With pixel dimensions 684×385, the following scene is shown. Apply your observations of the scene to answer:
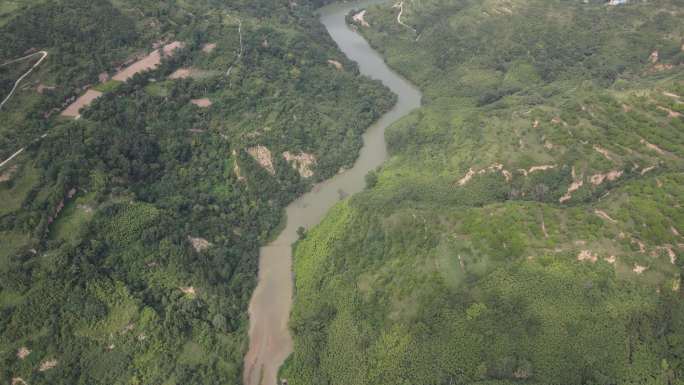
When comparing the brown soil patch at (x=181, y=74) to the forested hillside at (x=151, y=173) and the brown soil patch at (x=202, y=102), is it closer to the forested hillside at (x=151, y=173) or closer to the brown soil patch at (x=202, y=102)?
the forested hillside at (x=151, y=173)

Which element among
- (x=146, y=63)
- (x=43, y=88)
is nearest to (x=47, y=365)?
(x=43, y=88)

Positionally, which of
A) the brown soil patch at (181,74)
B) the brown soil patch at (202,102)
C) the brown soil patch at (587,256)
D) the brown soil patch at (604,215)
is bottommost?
the brown soil patch at (604,215)

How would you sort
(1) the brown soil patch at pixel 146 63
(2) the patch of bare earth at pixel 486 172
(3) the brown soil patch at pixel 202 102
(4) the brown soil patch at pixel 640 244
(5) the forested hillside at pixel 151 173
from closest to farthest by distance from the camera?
(4) the brown soil patch at pixel 640 244 < (5) the forested hillside at pixel 151 173 < (2) the patch of bare earth at pixel 486 172 < (1) the brown soil patch at pixel 146 63 < (3) the brown soil patch at pixel 202 102

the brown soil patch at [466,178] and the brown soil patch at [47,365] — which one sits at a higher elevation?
the brown soil patch at [47,365]

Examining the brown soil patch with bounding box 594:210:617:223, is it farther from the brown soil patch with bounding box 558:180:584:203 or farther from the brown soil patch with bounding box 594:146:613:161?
the brown soil patch with bounding box 594:146:613:161

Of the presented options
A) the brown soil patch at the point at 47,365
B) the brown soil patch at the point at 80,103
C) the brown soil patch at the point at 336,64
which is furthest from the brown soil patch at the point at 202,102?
the brown soil patch at the point at 47,365

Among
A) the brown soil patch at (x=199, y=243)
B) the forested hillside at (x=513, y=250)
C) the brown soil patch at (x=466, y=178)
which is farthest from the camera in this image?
the brown soil patch at (x=466, y=178)

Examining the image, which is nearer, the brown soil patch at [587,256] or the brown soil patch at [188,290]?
the brown soil patch at [587,256]
